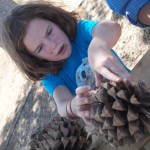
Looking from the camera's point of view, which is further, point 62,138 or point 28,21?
point 28,21

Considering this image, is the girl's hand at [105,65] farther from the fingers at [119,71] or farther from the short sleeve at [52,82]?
the short sleeve at [52,82]

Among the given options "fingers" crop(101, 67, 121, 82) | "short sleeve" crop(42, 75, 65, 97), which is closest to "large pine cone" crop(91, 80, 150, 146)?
"fingers" crop(101, 67, 121, 82)

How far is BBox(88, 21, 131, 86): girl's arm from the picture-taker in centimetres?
95

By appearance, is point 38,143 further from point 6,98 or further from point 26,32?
point 6,98

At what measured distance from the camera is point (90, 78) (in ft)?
4.83

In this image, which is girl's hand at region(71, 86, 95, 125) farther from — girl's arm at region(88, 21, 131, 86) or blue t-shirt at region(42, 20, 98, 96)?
blue t-shirt at region(42, 20, 98, 96)

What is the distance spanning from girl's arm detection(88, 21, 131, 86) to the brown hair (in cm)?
21

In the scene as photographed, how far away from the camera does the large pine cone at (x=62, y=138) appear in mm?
1235

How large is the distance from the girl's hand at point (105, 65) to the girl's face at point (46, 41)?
239 millimetres

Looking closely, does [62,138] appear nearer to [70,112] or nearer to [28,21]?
[70,112]

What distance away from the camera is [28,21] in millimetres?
1453

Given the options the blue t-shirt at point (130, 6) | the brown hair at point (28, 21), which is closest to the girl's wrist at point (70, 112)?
the brown hair at point (28, 21)

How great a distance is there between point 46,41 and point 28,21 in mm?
152

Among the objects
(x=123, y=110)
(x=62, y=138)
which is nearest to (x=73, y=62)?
(x=62, y=138)
